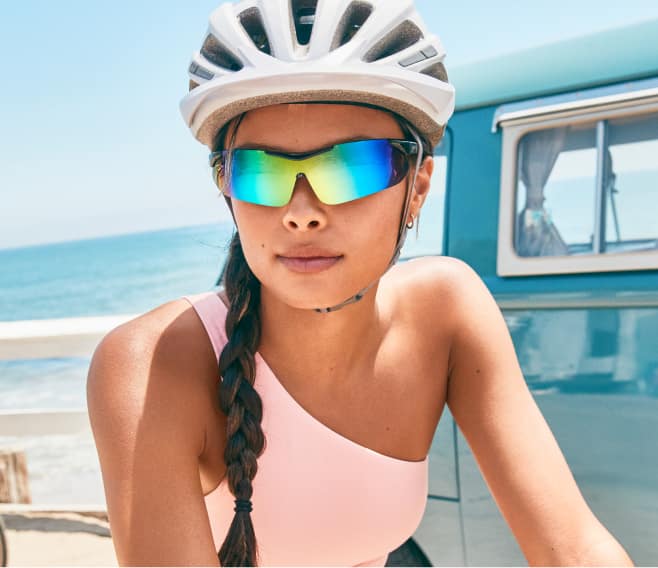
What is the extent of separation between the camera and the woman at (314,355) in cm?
113

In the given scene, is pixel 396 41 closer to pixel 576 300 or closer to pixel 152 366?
pixel 152 366

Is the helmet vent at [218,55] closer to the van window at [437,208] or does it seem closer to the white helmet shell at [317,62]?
the white helmet shell at [317,62]

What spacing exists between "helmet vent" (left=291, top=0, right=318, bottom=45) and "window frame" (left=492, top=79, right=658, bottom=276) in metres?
1.13

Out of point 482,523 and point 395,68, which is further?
point 482,523

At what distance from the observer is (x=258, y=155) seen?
46.5 inches

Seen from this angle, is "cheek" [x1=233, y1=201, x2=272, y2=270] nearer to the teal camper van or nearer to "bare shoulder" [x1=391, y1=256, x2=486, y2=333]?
"bare shoulder" [x1=391, y1=256, x2=486, y2=333]

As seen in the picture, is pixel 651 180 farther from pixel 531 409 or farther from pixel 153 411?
pixel 153 411

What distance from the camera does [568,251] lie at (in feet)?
7.25

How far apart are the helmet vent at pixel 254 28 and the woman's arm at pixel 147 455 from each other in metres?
0.67

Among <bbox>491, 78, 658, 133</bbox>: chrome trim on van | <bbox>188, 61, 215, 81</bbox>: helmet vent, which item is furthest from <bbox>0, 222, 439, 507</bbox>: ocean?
<bbox>491, 78, 658, 133</bbox>: chrome trim on van

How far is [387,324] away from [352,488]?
1.29ft

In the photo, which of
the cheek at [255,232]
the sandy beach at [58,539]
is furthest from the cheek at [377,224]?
the sandy beach at [58,539]

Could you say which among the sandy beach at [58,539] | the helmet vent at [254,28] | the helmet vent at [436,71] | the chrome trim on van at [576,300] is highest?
the helmet vent at [254,28]

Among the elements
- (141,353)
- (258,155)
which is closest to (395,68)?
(258,155)
